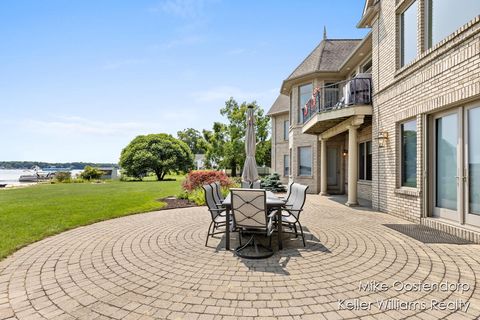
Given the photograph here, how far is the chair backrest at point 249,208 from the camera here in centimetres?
416

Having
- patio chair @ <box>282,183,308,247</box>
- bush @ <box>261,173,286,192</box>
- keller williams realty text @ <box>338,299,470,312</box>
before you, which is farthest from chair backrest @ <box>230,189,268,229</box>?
bush @ <box>261,173,286,192</box>

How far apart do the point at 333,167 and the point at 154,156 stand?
25609 mm

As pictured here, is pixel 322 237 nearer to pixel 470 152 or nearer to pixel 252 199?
pixel 252 199

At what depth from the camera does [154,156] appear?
33.5 metres

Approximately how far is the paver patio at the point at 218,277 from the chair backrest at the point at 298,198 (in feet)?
2.31

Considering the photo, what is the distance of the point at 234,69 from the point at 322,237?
11692 millimetres

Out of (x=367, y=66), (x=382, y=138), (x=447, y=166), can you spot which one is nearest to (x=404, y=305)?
(x=447, y=166)

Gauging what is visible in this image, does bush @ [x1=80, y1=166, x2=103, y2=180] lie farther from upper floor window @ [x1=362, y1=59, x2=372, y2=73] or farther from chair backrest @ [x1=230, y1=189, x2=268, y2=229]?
chair backrest @ [x1=230, y1=189, x2=268, y2=229]

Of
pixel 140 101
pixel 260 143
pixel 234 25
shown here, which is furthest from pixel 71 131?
pixel 234 25

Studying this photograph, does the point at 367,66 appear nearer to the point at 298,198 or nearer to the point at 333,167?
the point at 333,167

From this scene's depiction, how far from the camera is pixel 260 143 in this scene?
31516 millimetres

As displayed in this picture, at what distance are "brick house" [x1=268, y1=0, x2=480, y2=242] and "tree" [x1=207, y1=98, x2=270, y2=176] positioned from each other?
16005 mm

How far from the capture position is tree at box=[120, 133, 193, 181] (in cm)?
3316

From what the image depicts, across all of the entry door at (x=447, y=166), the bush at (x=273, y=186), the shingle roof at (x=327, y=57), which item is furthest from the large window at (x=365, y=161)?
the bush at (x=273, y=186)
